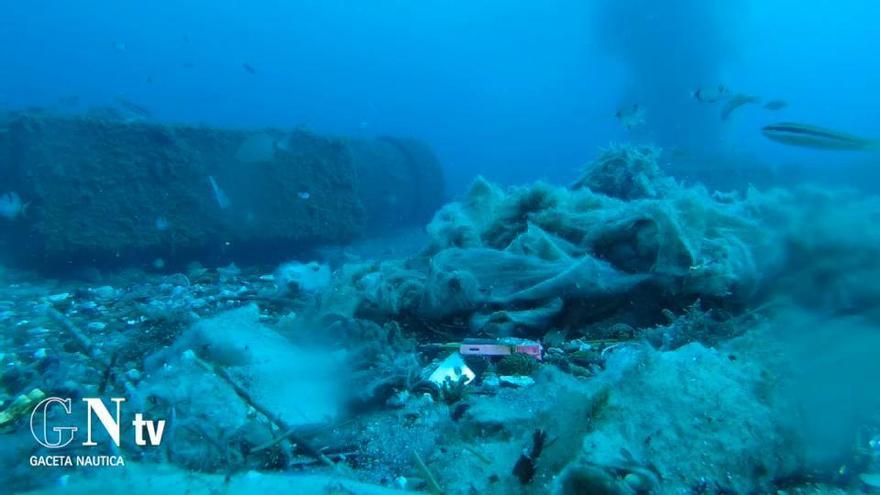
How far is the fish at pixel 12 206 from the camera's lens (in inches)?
309

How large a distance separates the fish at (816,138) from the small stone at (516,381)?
11.4 ft

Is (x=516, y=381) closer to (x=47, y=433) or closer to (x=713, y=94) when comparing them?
(x=47, y=433)

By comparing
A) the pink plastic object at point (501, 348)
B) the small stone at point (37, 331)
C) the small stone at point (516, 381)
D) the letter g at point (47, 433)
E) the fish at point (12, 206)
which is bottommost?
the small stone at point (37, 331)

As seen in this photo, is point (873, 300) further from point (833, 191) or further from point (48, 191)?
point (48, 191)

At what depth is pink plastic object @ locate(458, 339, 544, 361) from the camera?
10.6 feet

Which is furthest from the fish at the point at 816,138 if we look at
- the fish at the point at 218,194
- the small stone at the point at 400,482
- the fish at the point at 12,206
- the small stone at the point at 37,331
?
the fish at the point at 12,206

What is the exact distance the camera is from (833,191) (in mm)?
4078

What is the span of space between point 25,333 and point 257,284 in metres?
2.74

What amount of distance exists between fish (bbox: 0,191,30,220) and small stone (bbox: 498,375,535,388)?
8.60 m

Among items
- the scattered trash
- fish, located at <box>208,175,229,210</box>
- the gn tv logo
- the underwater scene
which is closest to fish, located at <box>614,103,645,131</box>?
the underwater scene

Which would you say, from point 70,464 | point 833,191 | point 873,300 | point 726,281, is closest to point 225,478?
point 70,464

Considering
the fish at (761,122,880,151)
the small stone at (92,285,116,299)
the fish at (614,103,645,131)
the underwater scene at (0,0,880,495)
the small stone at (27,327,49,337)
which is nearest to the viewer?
the underwater scene at (0,0,880,495)

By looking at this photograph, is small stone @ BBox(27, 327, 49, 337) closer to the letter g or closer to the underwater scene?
the underwater scene

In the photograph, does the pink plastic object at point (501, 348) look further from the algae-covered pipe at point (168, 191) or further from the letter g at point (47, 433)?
the algae-covered pipe at point (168, 191)
